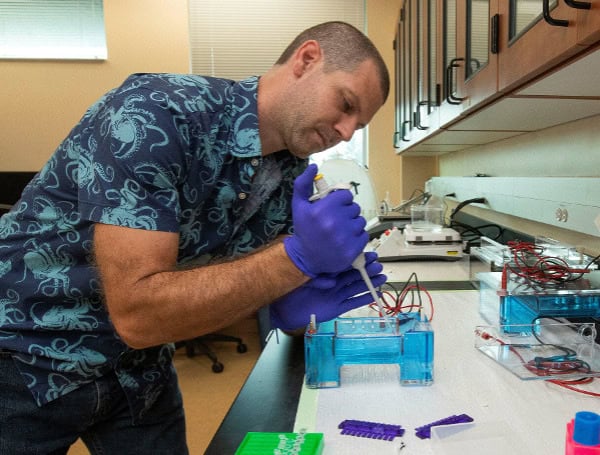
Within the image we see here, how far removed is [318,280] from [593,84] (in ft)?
2.34

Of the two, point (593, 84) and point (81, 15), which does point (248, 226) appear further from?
point (81, 15)

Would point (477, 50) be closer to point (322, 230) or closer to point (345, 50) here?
point (345, 50)

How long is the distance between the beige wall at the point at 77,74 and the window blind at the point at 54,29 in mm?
88

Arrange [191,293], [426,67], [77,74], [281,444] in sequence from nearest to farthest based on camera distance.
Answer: [281,444] → [191,293] → [426,67] → [77,74]

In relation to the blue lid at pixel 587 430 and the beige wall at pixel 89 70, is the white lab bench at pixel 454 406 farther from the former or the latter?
the beige wall at pixel 89 70

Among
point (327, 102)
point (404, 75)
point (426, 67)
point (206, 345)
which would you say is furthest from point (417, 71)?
point (206, 345)

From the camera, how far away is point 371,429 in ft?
2.01

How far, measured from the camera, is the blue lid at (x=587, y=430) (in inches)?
16.9

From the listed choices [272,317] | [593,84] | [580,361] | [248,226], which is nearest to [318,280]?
[272,317]

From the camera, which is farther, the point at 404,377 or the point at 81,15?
the point at 81,15

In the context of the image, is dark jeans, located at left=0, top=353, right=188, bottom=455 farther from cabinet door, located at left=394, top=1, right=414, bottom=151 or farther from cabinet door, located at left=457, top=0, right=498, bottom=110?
cabinet door, located at left=394, top=1, right=414, bottom=151

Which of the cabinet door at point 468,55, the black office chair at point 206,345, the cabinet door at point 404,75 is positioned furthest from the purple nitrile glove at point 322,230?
the black office chair at point 206,345

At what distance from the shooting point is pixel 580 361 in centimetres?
75

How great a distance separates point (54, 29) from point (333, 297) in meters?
3.49
